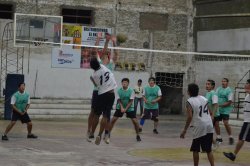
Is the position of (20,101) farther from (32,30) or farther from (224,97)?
(32,30)

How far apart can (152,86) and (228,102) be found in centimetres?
443

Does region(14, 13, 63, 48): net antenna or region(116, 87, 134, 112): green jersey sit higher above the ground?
region(14, 13, 63, 48): net antenna

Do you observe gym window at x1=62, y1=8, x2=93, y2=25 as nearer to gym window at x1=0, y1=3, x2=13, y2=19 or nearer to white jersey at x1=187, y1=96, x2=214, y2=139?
gym window at x1=0, y1=3, x2=13, y2=19

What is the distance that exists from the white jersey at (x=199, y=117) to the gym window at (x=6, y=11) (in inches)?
727

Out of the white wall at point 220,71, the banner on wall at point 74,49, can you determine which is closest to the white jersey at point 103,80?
the banner on wall at point 74,49

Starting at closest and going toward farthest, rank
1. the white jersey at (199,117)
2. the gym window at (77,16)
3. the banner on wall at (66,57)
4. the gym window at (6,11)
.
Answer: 1. the white jersey at (199,117)
2. the gym window at (6,11)
3. the banner on wall at (66,57)
4. the gym window at (77,16)

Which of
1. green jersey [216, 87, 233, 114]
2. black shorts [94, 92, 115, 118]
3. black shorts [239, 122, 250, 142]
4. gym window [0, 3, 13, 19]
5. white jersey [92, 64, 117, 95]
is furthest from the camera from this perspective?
gym window [0, 3, 13, 19]

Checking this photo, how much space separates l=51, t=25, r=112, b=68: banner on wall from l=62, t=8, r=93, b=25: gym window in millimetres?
503

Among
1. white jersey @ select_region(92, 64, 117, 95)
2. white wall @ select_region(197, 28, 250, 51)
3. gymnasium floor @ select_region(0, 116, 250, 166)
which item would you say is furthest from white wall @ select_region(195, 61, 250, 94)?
white jersey @ select_region(92, 64, 117, 95)

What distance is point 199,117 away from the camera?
10.7m

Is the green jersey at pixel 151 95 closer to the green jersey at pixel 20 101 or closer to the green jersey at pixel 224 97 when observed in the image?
the green jersey at pixel 224 97

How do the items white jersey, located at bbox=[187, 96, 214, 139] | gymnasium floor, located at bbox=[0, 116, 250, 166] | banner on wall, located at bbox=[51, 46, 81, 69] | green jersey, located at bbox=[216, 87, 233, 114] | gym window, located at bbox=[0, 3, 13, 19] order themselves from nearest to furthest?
white jersey, located at bbox=[187, 96, 214, 139], gymnasium floor, located at bbox=[0, 116, 250, 166], green jersey, located at bbox=[216, 87, 233, 114], gym window, located at bbox=[0, 3, 13, 19], banner on wall, located at bbox=[51, 46, 81, 69]

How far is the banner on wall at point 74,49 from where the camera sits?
2789cm

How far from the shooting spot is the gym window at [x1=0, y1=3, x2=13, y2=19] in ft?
89.2
